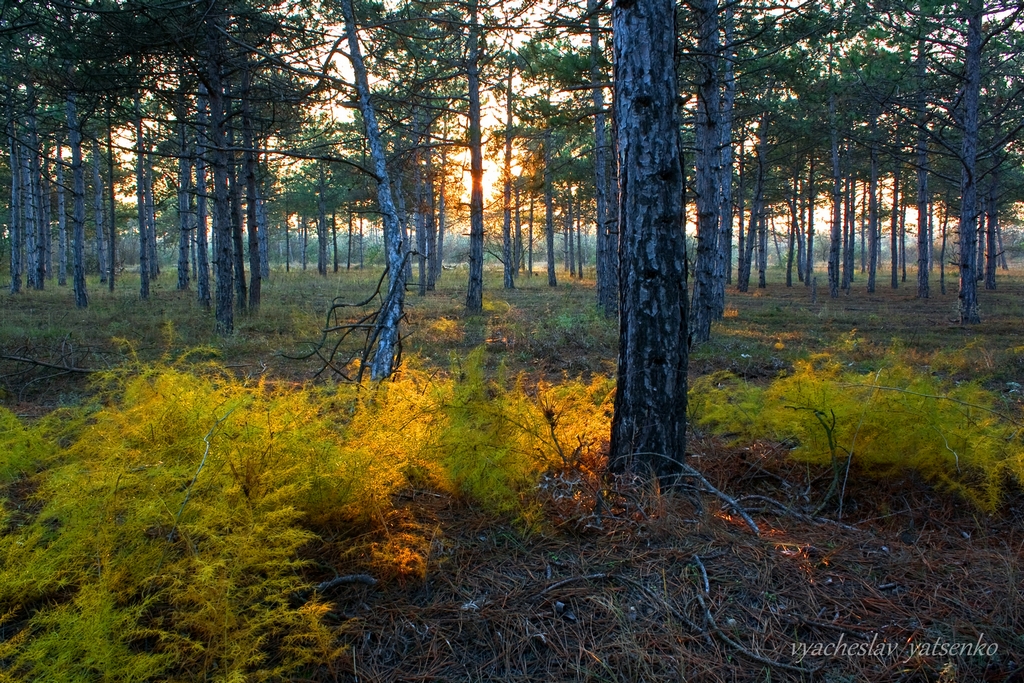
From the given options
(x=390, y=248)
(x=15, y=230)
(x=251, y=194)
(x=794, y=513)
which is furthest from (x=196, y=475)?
(x=15, y=230)

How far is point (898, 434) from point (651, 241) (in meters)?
1.82

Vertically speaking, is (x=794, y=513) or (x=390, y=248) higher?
(x=390, y=248)

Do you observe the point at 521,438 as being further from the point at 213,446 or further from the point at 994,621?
the point at 994,621

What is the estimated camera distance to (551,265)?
88.8ft

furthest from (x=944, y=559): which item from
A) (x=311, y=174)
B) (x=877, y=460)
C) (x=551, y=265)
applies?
(x=311, y=174)

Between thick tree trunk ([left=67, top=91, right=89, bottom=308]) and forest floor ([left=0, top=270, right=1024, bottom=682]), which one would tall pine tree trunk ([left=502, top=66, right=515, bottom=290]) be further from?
thick tree trunk ([left=67, top=91, right=89, bottom=308])

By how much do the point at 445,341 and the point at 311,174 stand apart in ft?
82.0

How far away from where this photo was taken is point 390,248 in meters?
5.00

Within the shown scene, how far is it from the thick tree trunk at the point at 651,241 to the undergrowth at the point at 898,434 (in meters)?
0.92

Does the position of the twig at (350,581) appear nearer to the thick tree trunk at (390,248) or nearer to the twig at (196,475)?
the twig at (196,475)

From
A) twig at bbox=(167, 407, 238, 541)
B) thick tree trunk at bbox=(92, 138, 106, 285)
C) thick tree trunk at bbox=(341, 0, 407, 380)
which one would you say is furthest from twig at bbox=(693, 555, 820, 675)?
thick tree trunk at bbox=(92, 138, 106, 285)

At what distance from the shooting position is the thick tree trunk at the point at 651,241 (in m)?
2.83

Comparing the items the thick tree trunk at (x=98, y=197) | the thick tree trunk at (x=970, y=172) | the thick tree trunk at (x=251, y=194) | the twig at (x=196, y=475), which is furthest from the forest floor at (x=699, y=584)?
the thick tree trunk at (x=98, y=197)

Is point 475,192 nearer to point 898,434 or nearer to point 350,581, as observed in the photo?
point 898,434
